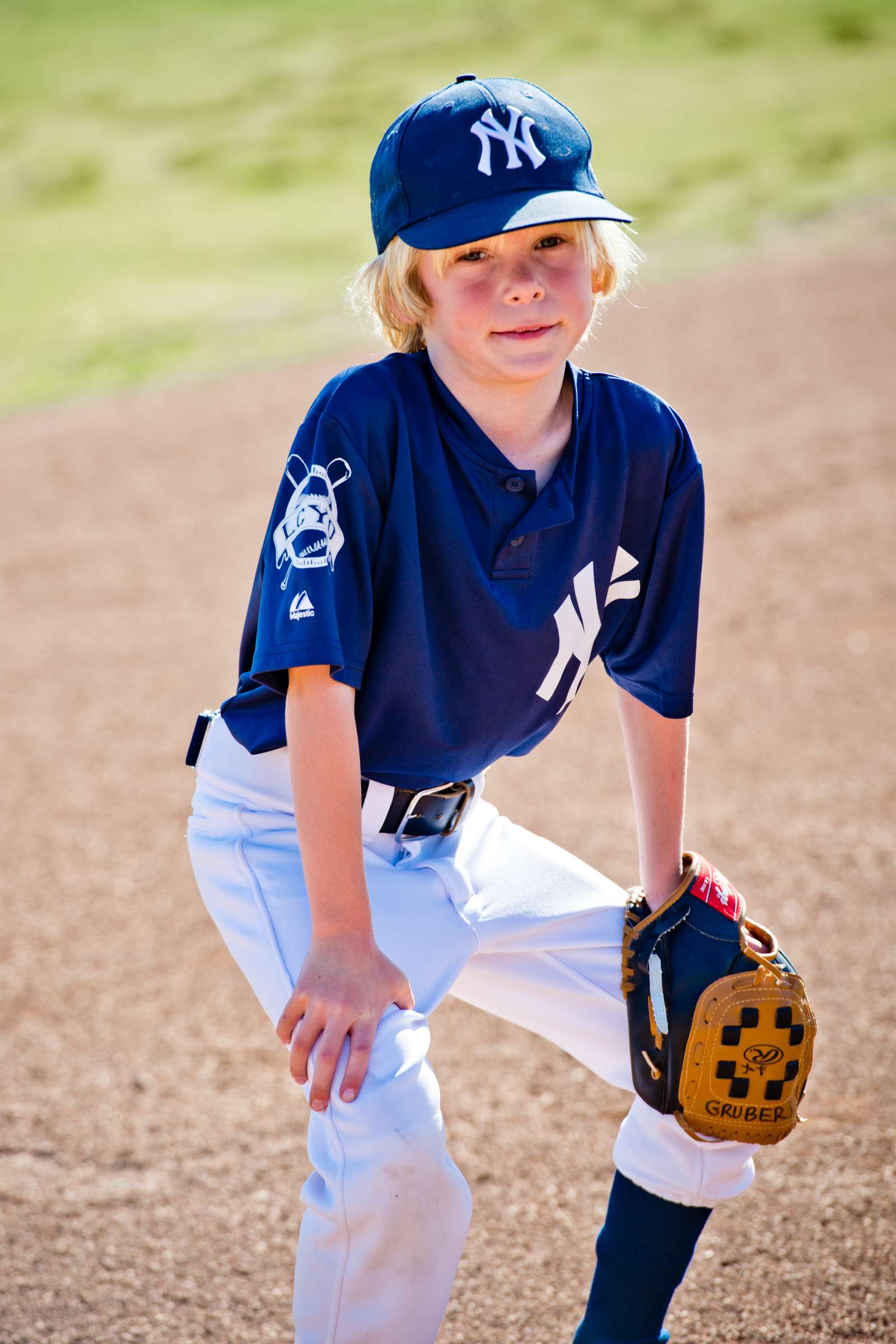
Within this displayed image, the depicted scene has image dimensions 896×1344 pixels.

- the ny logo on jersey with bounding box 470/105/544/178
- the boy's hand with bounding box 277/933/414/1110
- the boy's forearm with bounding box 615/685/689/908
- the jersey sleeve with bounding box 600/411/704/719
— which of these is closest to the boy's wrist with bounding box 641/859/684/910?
the boy's forearm with bounding box 615/685/689/908

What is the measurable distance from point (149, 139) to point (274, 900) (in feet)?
63.7

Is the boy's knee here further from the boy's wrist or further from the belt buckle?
the belt buckle

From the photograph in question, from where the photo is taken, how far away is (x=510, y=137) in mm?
1430

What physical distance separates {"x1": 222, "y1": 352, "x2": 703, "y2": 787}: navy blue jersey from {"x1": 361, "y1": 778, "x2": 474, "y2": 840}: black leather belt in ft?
0.08

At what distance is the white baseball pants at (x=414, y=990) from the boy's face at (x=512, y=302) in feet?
1.82

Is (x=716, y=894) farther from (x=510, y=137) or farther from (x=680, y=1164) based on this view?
(x=510, y=137)

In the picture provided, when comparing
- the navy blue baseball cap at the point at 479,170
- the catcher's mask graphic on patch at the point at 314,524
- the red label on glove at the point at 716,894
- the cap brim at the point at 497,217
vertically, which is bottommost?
the red label on glove at the point at 716,894

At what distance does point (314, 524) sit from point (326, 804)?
1.02ft

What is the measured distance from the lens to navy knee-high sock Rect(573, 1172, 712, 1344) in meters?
1.58

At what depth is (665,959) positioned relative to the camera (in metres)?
1.58

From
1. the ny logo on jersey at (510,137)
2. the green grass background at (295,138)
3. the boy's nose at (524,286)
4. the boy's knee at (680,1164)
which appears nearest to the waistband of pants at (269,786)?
the boy's knee at (680,1164)

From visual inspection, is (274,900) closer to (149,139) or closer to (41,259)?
(41,259)

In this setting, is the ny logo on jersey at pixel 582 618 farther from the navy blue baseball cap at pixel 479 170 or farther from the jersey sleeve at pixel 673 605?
the navy blue baseball cap at pixel 479 170

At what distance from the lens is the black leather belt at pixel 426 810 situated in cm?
157
